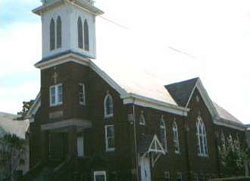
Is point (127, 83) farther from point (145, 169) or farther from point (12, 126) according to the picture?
point (12, 126)

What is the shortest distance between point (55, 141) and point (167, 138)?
9.63m

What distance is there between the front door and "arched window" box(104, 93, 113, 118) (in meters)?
4.42

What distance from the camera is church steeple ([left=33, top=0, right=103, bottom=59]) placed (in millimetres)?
36906

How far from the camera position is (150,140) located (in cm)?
3372

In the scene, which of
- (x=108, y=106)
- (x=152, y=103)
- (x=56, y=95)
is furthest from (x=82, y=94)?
(x=152, y=103)

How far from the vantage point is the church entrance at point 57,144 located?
3747cm

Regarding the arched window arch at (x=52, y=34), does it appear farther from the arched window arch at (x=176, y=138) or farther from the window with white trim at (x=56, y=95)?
the arched window arch at (x=176, y=138)

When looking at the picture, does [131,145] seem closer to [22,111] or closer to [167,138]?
[167,138]

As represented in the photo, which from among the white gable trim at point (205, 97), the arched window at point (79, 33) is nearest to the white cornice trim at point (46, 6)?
the arched window at point (79, 33)

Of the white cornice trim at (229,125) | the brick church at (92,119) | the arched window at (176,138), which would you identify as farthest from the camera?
the white cornice trim at (229,125)

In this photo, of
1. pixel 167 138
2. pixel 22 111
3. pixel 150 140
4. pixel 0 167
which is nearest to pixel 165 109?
pixel 167 138

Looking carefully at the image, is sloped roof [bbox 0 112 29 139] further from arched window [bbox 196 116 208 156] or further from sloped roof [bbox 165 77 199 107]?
arched window [bbox 196 116 208 156]

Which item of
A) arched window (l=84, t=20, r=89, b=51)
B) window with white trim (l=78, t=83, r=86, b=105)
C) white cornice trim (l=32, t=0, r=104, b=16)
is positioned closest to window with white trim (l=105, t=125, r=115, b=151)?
window with white trim (l=78, t=83, r=86, b=105)

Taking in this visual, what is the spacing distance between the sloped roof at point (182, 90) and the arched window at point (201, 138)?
3102mm
